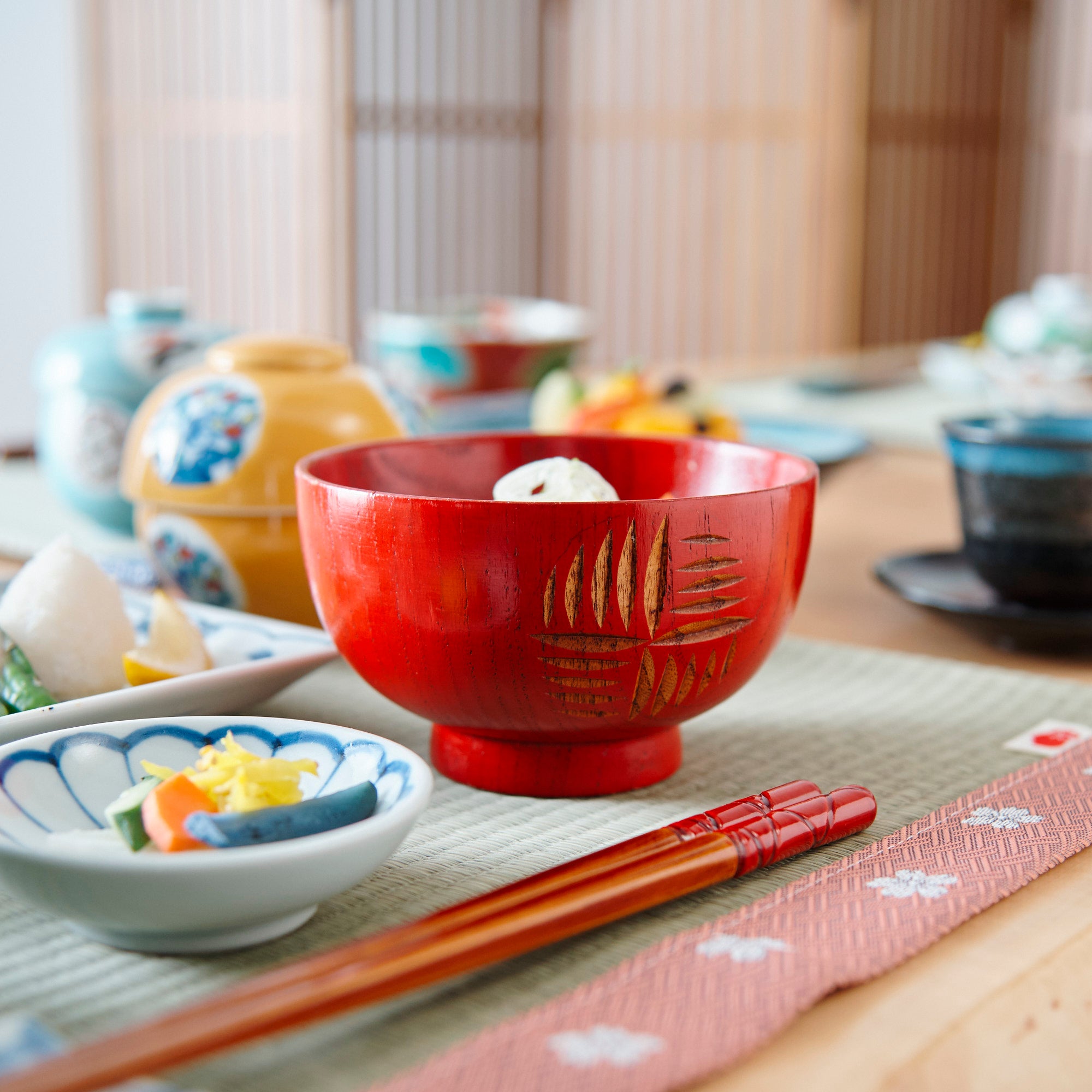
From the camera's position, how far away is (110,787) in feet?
1.36

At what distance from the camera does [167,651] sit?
0.55m

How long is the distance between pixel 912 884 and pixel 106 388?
657mm

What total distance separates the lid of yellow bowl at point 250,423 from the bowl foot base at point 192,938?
332mm

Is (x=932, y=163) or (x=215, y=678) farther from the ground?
(x=932, y=163)

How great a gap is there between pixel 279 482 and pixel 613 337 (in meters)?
3.01

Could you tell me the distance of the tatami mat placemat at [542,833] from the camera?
0.34m

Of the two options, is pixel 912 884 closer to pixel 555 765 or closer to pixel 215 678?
pixel 555 765

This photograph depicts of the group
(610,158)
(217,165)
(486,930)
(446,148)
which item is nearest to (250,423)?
(486,930)

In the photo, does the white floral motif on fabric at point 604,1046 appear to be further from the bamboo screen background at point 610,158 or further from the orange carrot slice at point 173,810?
the bamboo screen background at point 610,158

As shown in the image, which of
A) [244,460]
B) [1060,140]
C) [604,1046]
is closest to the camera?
[604,1046]

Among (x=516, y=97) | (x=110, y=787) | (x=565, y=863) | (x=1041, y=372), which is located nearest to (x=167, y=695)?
(x=110, y=787)

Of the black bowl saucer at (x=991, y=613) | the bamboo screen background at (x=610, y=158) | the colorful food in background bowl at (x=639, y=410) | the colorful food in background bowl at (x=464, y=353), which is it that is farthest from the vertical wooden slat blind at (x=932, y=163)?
the black bowl saucer at (x=991, y=613)

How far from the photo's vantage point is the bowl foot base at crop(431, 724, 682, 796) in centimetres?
50

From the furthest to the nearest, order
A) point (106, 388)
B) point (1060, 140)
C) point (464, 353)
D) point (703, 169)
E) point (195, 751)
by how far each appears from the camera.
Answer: point (1060, 140) → point (703, 169) → point (464, 353) → point (106, 388) → point (195, 751)
